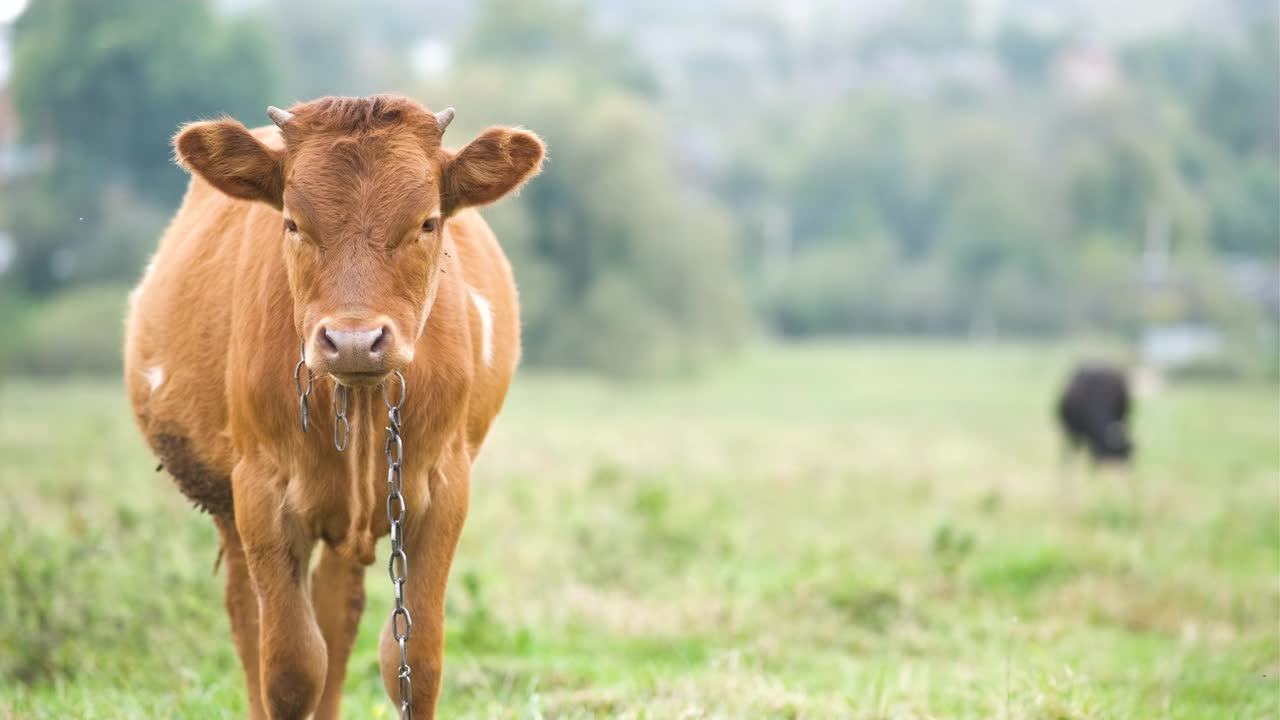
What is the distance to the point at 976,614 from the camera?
8.90 meters

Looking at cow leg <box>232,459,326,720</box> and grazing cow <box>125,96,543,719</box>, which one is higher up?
grazing cow <box>125,96,543,719</box>

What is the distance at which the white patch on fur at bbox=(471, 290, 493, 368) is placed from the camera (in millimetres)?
5258

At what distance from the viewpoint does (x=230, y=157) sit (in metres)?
4.46

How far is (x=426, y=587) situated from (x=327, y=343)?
114cm

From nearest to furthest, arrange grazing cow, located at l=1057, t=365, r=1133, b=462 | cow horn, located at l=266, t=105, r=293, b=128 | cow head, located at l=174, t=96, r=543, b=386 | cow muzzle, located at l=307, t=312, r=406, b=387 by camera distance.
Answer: cow muzzle, located at l=307, t=312, r=406, b=387
cow head, located at l=174, t=96, r=543, b=386
cow horn, located at l=266, t=105, r=293, b=128
grazing cow, located at l=1057, t=365, r=1133, b=462

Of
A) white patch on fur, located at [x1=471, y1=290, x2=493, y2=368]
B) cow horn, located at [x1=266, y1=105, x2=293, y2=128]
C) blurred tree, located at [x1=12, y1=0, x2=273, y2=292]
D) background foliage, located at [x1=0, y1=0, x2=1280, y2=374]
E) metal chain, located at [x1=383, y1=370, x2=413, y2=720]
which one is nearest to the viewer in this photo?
cow horn, located at [x1=266, y1=105, x2=293, y2=128]

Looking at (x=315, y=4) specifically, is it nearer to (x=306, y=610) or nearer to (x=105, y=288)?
(x=105, y=288)

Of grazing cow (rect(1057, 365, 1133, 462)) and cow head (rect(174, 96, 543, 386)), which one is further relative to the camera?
grazing cow (rect(1057, 365, 1133, 462))

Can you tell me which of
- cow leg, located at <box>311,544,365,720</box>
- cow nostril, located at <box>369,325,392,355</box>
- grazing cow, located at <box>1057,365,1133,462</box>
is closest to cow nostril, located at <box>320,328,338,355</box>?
cow nostril, located at <box>369,325,392,355</box>

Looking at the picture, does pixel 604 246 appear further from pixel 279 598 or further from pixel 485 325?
pixel 279 598

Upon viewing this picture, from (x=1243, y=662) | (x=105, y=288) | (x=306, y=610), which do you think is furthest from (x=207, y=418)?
(x=105, y=288)

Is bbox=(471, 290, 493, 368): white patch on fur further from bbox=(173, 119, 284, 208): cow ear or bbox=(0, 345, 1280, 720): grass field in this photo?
bbox=(0, 345, 1280, 720): grass field

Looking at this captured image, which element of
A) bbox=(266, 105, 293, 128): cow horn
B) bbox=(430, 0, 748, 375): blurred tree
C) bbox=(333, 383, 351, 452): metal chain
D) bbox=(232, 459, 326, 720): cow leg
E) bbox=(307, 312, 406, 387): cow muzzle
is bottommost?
bbox=(430, 0, 748, 375): blurred tree

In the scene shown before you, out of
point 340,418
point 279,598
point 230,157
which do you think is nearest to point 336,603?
point 279,598
